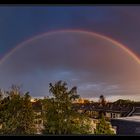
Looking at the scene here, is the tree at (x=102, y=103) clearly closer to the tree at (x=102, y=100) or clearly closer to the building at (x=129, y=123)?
the tree at (x=102, y=100)

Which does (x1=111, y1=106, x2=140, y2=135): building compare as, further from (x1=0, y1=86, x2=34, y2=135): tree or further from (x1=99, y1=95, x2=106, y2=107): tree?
(x1=0, y1=86, x2=34, y2=135): tree

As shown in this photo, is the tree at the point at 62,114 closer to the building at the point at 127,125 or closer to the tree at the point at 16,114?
the tree at the point at 16,114

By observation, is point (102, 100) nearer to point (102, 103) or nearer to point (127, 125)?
point (102, 103)

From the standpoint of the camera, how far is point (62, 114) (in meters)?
3.79

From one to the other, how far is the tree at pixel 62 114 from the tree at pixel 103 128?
0.35 feet

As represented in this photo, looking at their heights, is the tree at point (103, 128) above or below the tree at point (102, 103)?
below

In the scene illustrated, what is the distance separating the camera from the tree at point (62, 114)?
3754 millimetres

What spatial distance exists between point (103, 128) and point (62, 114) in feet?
1.43

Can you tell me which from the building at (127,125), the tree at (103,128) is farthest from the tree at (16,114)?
the building at (127,125)

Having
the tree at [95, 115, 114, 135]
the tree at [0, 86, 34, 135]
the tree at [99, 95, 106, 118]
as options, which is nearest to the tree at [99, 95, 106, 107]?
the tree at [99, 95, 106, 118]

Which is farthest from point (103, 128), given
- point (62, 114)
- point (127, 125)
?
point (62, 114)
